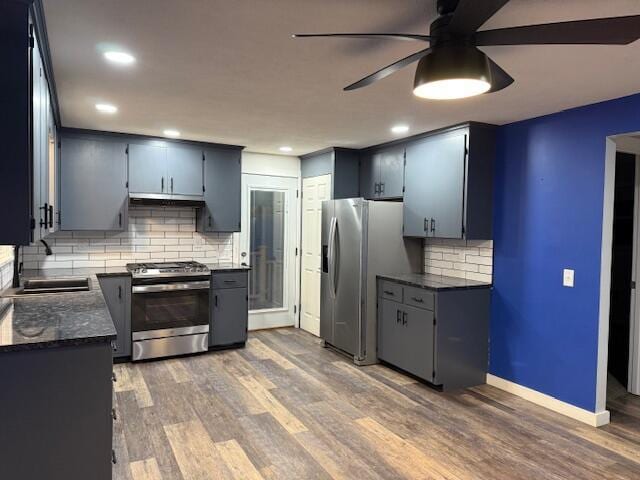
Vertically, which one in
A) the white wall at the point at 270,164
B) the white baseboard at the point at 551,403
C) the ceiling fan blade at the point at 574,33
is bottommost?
the white baseboard at the point at 551,403

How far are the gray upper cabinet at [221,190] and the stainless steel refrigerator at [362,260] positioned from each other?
1.18 meters

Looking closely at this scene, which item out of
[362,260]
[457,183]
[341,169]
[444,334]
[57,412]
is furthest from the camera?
[341,169]

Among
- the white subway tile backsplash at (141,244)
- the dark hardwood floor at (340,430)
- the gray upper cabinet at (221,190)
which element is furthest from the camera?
Answer: the gray upper cabinet at (221,190)

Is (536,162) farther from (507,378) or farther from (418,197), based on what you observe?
(507,378)

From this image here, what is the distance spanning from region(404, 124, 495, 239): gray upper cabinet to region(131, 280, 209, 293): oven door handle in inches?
89.8

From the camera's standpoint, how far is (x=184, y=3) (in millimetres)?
1833

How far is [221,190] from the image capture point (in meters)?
5.18

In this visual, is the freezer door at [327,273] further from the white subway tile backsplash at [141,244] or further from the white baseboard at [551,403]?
the white baseboard at [551,403]

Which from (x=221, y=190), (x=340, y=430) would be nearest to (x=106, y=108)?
(x=221, y=190)

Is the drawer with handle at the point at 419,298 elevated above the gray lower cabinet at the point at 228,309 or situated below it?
above

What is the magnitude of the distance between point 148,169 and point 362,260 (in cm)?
244

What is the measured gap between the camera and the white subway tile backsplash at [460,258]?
414 cm

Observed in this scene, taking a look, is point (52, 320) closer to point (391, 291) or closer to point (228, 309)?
point (228, 309)

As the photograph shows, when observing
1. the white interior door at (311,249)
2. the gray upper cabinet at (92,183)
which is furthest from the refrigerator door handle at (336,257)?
the gray upper cabinet at (92,183)
